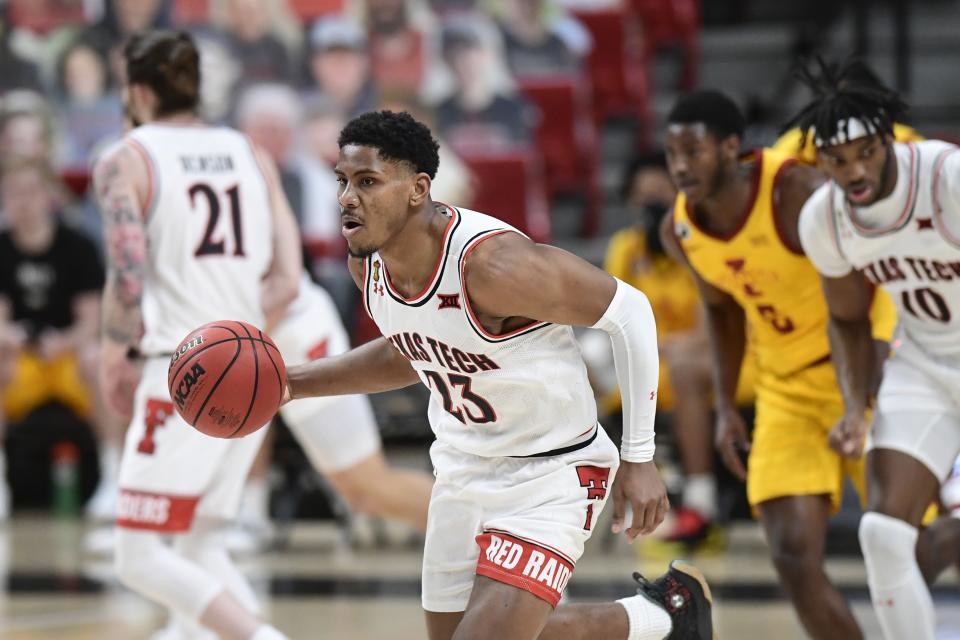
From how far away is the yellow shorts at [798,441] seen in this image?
4453mm

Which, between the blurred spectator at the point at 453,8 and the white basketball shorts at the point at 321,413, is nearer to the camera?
the white basketball shorts at the point at 321,413

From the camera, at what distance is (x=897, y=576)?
401 cm

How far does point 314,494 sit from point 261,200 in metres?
3.95

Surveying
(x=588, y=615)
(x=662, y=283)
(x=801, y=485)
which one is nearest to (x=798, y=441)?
(x=801, y=485)

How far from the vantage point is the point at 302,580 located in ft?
22.0

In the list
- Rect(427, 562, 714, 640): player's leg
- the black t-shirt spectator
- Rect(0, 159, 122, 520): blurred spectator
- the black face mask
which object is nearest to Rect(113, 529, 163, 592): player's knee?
Rect(427, 562, 714, 640): player's leg

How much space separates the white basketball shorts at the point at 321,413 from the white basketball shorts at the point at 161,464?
19.8 inches

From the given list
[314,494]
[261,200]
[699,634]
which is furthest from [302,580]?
[699,634]

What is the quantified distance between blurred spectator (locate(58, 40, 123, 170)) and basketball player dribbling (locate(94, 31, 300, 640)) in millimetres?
5757

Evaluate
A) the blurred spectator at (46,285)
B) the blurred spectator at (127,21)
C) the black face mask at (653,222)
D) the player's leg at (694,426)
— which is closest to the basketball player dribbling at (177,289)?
the player's leg at (694,426)

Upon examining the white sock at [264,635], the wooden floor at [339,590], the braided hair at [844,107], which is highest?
the braided hair at [844,107]

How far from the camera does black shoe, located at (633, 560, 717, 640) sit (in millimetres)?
3842

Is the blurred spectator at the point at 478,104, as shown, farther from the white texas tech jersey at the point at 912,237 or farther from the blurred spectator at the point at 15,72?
the white texas tech jersey at the point at 912,237

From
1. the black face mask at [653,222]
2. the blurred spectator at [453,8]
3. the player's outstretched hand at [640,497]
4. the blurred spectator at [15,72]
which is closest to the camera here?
the player's outstretched hand at [640,497]
